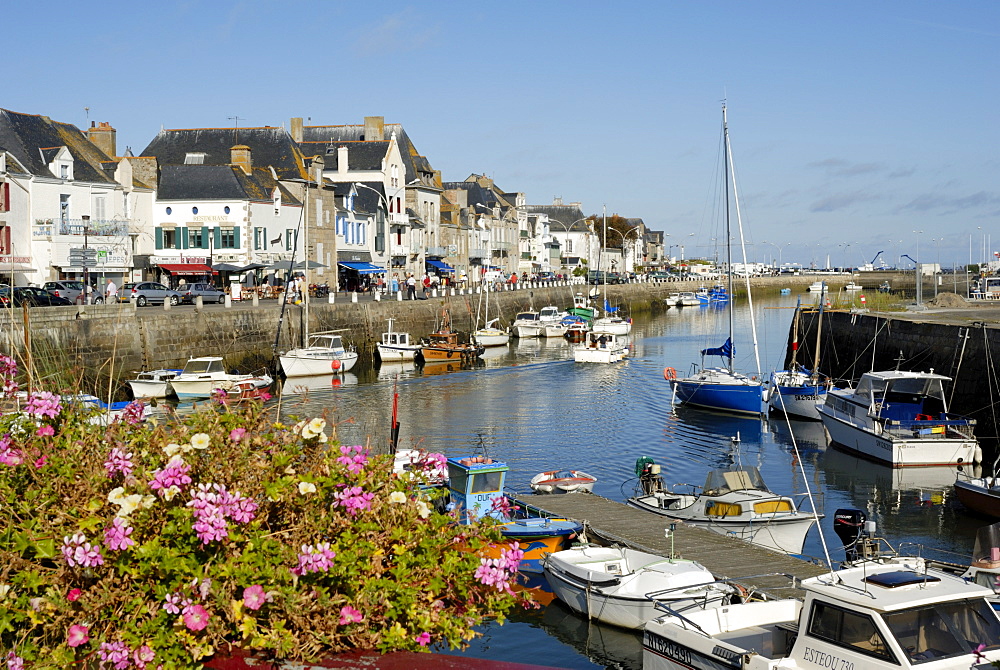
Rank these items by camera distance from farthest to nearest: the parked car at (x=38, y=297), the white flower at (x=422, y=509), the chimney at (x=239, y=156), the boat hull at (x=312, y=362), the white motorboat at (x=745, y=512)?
the chimney at (x=239, y=156) → the boat hull at (x=312, y=362) → the parked car at (x=38, y=297) → the white motorboat at (x=745, y=512) → the white flower at (x=422, y=509)

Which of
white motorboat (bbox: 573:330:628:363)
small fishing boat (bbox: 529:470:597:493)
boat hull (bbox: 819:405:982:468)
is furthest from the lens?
white motorboat (bbox: 573:330:628:363)

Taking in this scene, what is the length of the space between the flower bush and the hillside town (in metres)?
28.7

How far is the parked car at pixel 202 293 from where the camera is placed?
5203 cm

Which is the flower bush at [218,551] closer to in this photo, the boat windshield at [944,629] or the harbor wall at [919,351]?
the boat windshield at [944,629]

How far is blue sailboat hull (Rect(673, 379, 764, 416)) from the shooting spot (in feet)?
130

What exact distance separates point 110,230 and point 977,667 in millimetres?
49588

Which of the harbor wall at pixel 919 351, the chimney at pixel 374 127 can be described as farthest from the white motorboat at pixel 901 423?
the chimney at pixel 374 127

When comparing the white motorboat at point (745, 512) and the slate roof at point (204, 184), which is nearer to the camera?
the white motorboat at point (745, 512)

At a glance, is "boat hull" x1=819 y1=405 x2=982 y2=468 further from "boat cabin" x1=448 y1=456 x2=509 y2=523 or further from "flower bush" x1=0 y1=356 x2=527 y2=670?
"flower bush" x1=0 y1=356 x2=527 y2=670

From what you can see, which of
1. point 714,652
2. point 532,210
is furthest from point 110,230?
point 532,210

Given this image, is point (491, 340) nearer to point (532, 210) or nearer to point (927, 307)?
point (927, 307)

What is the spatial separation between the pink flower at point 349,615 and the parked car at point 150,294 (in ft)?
144

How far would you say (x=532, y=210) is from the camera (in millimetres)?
152875

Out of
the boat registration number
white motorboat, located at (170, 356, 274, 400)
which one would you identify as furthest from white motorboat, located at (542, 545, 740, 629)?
white motorboat, located at (170, 356, 274, 400)
